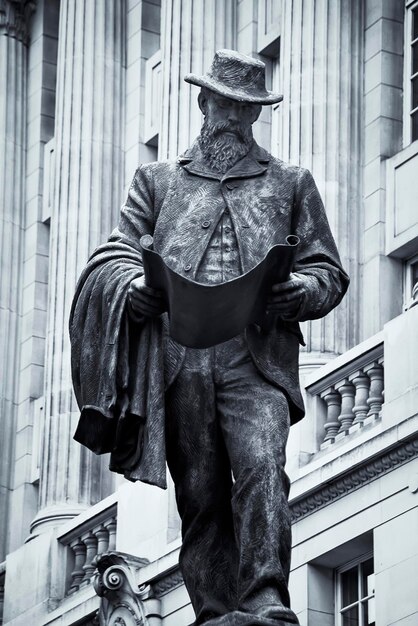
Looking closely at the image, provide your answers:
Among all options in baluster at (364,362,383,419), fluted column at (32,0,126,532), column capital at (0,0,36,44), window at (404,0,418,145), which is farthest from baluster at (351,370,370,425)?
column capital at (0,0,36,44)

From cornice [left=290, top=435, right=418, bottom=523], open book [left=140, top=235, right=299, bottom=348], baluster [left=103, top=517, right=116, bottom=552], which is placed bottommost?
open book [left=140, top=235, right=299, bottom=348]

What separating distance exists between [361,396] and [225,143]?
12.6 metres

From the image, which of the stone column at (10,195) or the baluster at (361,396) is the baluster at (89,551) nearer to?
the stone column at (10,195)

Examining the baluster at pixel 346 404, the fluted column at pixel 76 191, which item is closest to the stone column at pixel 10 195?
the fluted column at pixel 76 191

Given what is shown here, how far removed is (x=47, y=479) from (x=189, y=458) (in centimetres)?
2155

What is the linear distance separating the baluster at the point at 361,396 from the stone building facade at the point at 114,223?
0.03 metres

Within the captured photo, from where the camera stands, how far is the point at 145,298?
11.7 metres

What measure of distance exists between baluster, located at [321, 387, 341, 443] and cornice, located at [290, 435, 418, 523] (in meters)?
0.86

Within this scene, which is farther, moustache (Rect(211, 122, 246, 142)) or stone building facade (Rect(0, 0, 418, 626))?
stone building facade (Rect(0, 0, 418, 626))

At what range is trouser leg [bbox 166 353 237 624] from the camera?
11.7 meters

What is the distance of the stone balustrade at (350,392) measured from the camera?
2431 centimetres

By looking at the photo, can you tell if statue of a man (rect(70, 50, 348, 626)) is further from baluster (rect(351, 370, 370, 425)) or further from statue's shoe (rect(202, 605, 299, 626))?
baluster (rect(351, 370, 370, 425))

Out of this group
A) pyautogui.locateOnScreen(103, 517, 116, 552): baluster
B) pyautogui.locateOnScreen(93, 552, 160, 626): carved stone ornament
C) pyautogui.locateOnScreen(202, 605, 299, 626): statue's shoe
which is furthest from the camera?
pyautogui.locateOnScreen(103, 517, 116, 552): baluster

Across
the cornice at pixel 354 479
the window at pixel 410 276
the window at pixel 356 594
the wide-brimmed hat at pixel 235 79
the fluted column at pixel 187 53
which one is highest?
the fluted column at pixel 187 53
